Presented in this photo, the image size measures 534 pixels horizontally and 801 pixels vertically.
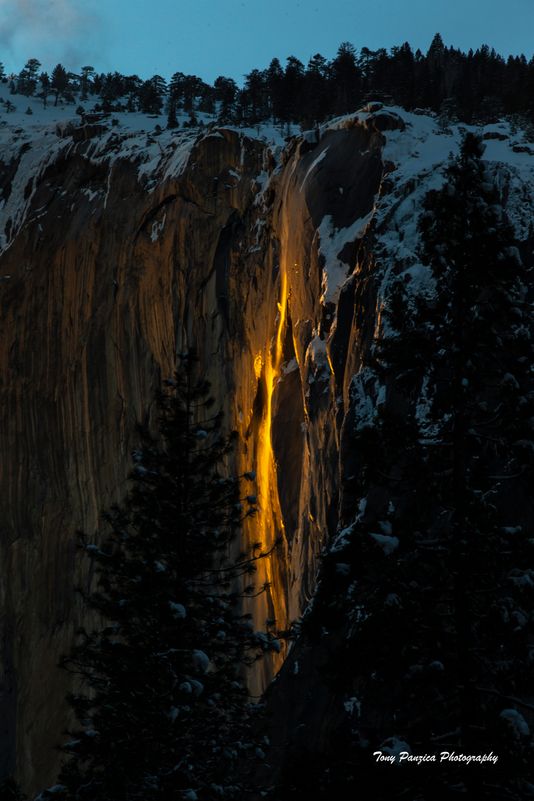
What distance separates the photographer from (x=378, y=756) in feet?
34.1

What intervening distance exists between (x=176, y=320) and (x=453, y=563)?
25.9m

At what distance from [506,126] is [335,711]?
1462 cm

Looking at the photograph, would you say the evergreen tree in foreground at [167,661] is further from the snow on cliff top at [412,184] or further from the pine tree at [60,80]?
the pine tree at [60,80]

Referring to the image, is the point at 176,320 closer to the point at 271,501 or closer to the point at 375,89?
the point at 271,501

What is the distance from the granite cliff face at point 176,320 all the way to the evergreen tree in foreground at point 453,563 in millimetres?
7810

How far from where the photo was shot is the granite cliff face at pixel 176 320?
21.5m

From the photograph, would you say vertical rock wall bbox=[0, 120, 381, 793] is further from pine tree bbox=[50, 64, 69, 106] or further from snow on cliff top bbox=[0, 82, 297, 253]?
pine tree bbox=[50, 64, 69, 106]

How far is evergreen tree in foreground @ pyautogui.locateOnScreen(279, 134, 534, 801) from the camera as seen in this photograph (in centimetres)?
1024

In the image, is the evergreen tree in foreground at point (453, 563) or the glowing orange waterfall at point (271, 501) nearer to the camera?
the evergreen tree in foreground at point (453, 563)

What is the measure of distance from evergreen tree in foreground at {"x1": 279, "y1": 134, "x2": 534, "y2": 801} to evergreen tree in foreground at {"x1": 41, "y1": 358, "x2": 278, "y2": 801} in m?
3.14

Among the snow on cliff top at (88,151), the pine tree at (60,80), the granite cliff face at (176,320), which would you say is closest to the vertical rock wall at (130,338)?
the granite cliff face at (176,320)

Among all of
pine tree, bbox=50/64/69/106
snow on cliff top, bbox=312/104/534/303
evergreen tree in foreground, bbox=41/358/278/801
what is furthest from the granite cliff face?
pine tree, bbox=50/64/69/106

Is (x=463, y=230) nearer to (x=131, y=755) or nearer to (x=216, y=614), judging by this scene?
(x=216, y=614)

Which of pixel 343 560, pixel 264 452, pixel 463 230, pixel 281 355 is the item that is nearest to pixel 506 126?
pixel 281 355
